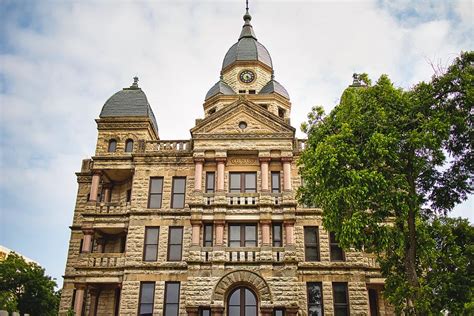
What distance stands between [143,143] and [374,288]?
620 inches

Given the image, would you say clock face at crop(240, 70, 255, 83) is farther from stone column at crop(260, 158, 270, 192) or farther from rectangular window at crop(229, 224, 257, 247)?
rectangular window at crop(229, 224, 257, 247)

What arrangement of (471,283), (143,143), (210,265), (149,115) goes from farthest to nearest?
1. (149,115)
2. (143,143)
3. (210,265)
4. (471,283)

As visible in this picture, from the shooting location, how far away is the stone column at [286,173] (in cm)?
2534

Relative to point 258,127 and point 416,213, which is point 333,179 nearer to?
point 416,213

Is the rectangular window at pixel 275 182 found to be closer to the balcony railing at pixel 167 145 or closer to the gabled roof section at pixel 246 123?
the gabled roof section at pixel 246 123

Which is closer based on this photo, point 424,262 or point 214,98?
point 424,262

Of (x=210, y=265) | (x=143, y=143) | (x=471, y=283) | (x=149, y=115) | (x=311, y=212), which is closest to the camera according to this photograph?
(x=471, y=283)

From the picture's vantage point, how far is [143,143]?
90.7ft

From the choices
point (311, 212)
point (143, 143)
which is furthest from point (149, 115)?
point (311, 212)

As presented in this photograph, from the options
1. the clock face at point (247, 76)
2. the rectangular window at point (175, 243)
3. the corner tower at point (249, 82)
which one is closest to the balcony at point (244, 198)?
the rectangular window at point (175, 243)

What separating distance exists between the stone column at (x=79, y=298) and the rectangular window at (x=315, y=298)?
12.1 metres

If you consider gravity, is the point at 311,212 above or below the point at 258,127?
below

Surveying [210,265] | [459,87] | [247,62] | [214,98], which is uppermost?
[247,62]

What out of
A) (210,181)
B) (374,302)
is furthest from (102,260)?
(374,302)
